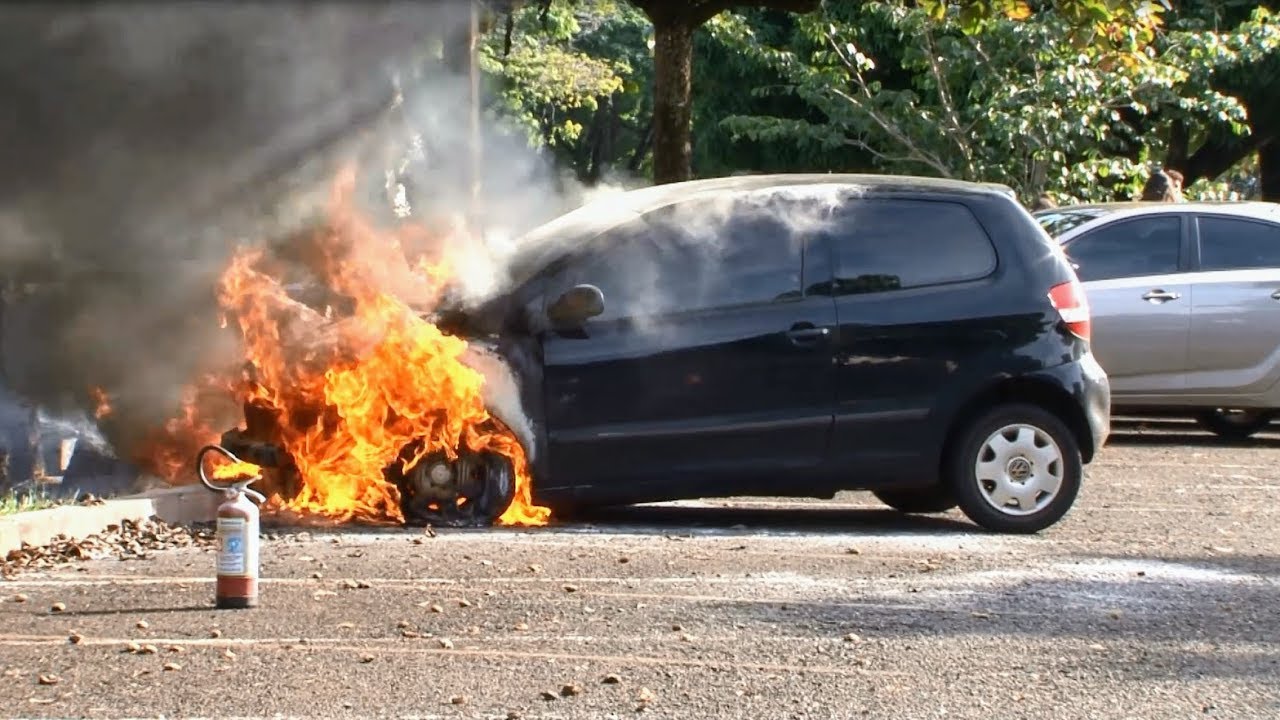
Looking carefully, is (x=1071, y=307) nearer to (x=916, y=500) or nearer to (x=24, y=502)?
(x=916, y=500)

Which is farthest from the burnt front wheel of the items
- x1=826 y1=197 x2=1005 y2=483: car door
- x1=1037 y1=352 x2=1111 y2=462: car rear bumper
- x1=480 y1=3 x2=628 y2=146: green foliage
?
x1=480 y1=3 x2=628 y2=146: green foliage

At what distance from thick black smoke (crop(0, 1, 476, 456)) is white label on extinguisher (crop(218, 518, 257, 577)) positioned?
4.32 ft

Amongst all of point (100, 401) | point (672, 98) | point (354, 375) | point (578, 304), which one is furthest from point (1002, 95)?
point (354, 375)

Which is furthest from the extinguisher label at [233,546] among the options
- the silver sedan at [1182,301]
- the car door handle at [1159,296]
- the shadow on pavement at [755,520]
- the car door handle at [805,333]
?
the car door handle at [1159,296]

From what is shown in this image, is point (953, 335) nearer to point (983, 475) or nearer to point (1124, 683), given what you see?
point (983, 475)

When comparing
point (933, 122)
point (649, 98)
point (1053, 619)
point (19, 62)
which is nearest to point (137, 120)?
point (19, 62)

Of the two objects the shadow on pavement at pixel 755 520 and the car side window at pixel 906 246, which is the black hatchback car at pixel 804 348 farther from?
the shadow on pavement at pixel 755 520

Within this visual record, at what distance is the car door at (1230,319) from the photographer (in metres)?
14.0

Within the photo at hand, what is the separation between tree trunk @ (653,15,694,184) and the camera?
14211mm

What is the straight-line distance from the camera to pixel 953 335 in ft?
31.0

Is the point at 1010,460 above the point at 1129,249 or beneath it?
beneath

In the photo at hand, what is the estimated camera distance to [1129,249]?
46.2ft

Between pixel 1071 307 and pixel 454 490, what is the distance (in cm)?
322

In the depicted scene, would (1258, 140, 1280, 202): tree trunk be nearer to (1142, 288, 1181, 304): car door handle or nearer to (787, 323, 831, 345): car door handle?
(1142, 288, 1181, 304): car door handle
